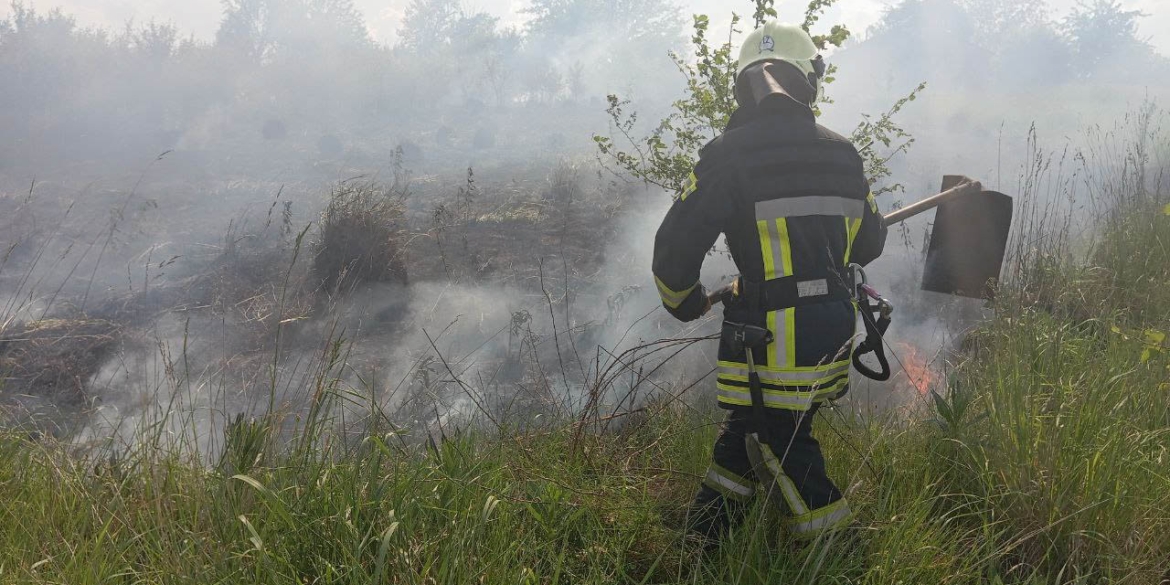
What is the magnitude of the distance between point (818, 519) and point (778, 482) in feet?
0.45

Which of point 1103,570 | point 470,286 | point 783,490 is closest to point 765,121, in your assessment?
point 783,490

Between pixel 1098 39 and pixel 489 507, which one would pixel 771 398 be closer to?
pixel 489 507

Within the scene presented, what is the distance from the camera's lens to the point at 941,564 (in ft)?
5.72

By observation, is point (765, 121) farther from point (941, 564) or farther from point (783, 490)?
point (941, 564)

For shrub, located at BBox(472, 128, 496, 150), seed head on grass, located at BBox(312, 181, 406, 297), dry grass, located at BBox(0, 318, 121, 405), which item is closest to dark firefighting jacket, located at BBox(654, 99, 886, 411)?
seed head on grass, located at BBox(312, 181, 406, 297)

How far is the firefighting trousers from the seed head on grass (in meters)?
4.36

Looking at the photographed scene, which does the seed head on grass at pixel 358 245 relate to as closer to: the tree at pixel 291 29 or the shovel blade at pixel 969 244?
the shovel blade at pixel 969 244

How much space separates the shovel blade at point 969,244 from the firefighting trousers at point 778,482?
1.29 meters

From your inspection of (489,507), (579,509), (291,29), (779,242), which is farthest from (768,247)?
(291,29)

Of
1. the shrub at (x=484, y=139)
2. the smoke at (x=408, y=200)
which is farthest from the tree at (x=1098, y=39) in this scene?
the shrub at (x=484, y=139)

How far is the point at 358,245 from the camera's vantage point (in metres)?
5.89

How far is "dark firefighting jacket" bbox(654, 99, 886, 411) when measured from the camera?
2021 millimetres

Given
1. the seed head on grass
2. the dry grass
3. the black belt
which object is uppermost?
the black belt

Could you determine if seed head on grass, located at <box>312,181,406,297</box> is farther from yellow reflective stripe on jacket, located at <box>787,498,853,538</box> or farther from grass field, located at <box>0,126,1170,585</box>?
yellow reflective stripe on jacket, located at <box>787,498,853,538</box>
